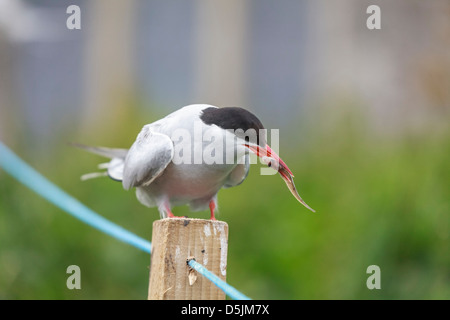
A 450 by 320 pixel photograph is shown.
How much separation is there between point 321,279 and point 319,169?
110 cm

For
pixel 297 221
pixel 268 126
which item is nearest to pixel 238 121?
pixel 297 221

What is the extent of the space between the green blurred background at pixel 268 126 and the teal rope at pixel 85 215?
2.87ft

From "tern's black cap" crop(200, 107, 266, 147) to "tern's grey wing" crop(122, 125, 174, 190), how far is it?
193mm

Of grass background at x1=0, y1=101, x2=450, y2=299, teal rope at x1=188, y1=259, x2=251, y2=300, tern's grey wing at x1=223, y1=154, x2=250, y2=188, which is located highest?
tern's grey wing at x1=223, y1=154, x2=250, y2=188

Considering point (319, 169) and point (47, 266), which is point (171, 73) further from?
point (47, 266)

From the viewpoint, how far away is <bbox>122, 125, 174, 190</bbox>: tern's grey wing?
8.87ft

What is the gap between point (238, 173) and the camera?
296 cm

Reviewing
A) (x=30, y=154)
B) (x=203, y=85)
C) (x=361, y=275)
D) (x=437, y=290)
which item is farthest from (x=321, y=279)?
(x=203, y=85)

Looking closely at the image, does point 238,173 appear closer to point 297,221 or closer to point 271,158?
point 271,158

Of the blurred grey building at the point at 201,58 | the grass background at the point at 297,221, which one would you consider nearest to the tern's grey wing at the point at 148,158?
the grass background at the point at 297,221

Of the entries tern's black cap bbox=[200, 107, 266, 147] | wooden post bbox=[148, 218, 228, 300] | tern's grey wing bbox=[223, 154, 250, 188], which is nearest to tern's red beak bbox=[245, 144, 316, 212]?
tern's black cap bbox=[200, 107, 266, 147]

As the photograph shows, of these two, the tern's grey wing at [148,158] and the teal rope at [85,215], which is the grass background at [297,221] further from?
the tern's grey wing at [148,158]

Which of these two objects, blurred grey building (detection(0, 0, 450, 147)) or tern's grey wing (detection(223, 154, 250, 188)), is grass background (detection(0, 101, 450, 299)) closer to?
blurred grey building (detection(0, 0, 450, 147))

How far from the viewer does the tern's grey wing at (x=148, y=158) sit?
2.70m
